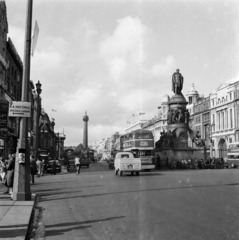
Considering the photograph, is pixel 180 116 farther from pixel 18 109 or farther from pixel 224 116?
pixel 18 109

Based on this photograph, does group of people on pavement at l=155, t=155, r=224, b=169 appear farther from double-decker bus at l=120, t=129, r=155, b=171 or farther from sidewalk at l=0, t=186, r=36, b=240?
sidewalk at l=0, t=186, r=36, b=240

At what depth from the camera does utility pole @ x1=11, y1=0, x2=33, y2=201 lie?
11.8m

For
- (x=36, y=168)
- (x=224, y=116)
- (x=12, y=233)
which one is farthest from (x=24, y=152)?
(x=224, y=116)

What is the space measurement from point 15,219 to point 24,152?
390 cm

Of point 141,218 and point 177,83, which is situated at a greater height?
point 177,83

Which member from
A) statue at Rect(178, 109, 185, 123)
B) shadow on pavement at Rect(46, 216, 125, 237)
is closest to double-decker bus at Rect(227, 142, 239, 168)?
statue at Rect(178, 109, 185, 123)

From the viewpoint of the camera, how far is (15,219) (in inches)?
327

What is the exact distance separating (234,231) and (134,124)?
6085 inches

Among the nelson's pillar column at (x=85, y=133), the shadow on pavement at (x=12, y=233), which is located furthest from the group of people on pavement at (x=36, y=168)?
the nelson's pillar column at (x=85, y=133)

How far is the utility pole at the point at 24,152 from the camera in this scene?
38.5ft

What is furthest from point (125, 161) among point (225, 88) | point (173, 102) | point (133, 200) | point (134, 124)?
point (134, 124)

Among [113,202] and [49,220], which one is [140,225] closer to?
[49,220]

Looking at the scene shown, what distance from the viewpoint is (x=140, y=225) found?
25.7 feet

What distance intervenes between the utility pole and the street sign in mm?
410
